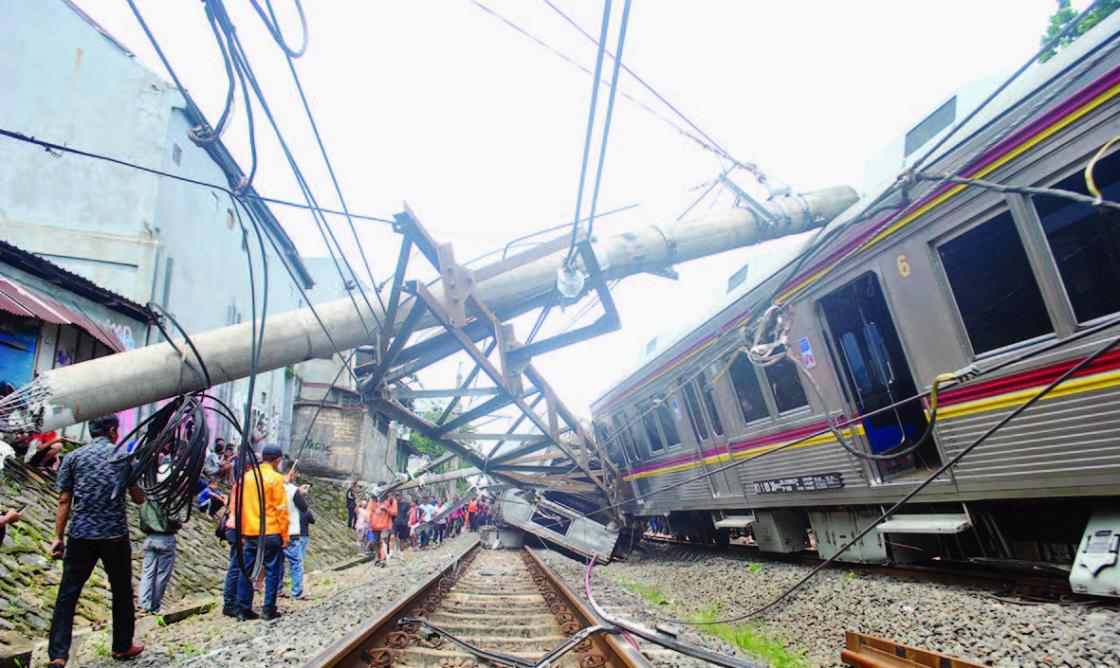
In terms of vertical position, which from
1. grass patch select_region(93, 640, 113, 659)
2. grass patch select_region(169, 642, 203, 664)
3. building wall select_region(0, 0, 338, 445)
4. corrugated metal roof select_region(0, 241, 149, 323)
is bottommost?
grass patch select_region(169, 642, 203, 664)

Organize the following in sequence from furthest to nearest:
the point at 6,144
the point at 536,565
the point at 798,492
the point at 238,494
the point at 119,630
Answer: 1. the point at 6,144
2. the point at 536,565
3. the point at 798,492
4. the point at 238,494
5. the point at 119,630

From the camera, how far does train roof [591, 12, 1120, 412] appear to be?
373 centimetres

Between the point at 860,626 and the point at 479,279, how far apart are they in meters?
5.42

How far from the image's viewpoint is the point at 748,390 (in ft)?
25.0

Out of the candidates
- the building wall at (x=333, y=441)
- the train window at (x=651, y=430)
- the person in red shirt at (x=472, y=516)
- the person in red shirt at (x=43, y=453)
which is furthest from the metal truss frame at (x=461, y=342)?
the person in red shirt at (x=472, y=516)

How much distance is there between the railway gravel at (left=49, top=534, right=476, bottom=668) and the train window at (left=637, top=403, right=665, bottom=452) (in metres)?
4.99

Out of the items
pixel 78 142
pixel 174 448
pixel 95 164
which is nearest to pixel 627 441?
pixel 174 448

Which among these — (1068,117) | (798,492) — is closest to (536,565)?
(798,492)

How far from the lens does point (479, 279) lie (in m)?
7.66

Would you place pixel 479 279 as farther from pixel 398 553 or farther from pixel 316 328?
pixel 398 553

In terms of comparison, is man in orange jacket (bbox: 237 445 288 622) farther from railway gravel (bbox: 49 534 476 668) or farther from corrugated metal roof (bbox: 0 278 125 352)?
corrugated metal roof (bbox: 0 278 125 352)

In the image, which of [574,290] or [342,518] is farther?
[342,518]

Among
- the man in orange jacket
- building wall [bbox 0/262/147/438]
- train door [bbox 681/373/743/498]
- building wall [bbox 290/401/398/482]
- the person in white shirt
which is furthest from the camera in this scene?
building wall [bbox 290/401/398/482]

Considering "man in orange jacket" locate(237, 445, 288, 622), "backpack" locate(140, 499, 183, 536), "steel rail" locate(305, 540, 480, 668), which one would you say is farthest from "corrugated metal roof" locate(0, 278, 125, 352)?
"steel rail" locate(305, 540, 480, 668)
